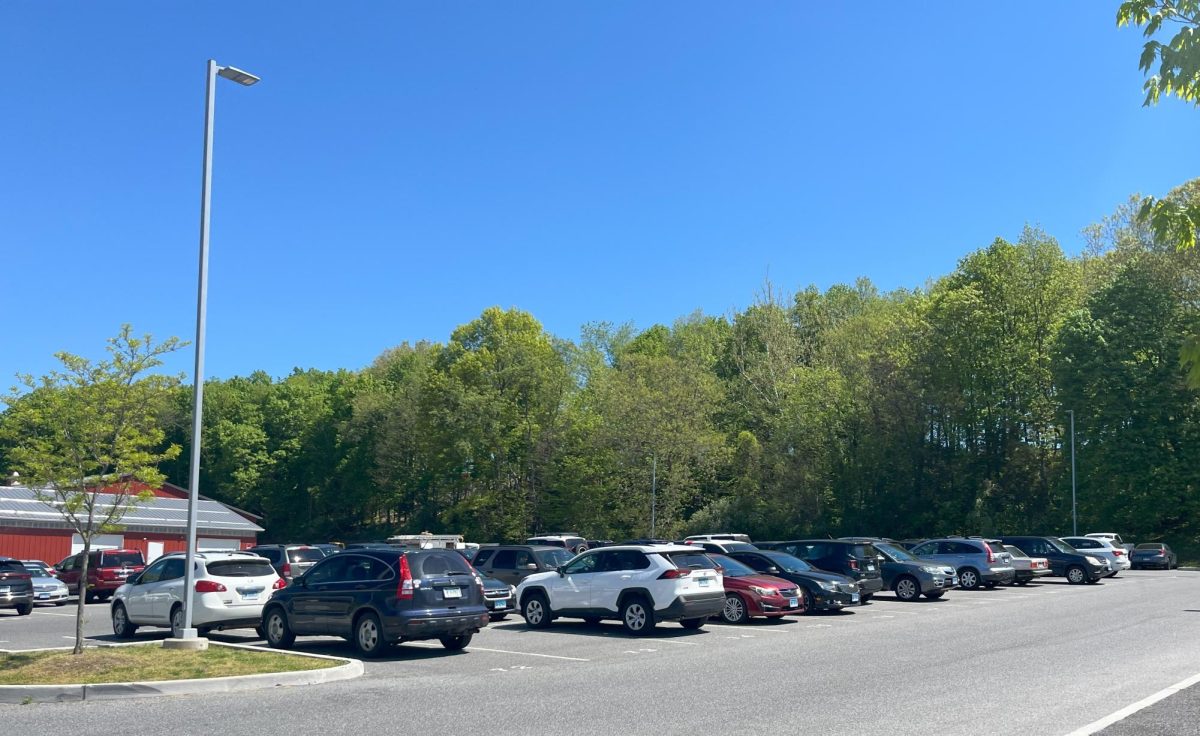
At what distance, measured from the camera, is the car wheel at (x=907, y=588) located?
26875 mm

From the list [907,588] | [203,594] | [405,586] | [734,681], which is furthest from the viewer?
[907,588]

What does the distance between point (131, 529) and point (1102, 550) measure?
46.1 meters

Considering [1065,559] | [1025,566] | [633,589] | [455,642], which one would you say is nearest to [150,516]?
[633,589]

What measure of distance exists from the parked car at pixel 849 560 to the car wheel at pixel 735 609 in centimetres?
474

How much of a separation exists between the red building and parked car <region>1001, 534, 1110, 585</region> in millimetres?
35018

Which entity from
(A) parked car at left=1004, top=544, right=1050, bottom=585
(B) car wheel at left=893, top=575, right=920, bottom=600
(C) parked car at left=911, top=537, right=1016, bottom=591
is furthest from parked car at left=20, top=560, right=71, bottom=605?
(A) parked car at left=1004, top=544, right=1050, bottom=585

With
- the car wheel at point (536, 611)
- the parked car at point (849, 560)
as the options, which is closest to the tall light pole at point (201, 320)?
the car wheel at point (536, 611)

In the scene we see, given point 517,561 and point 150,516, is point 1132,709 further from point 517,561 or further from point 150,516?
point 150,516

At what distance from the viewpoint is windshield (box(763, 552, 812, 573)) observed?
2311 cm

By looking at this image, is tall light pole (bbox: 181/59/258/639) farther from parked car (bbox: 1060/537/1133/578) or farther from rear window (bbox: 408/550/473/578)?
parked car (bbox: 1060/537/1133/578)

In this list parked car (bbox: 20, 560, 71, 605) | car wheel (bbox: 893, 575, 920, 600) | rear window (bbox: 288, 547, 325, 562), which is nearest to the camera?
rear window (bbox: 288, 547, 325, 562)

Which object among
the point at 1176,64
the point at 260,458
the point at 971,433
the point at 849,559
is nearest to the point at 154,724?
the point at 1176,64

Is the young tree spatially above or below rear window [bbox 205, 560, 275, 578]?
above

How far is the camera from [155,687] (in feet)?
38.4
